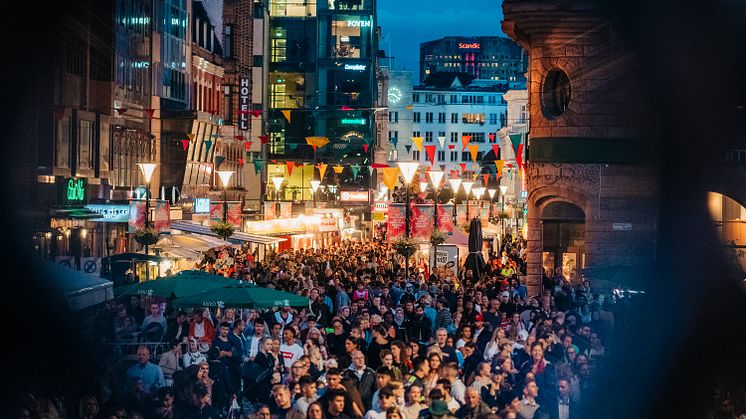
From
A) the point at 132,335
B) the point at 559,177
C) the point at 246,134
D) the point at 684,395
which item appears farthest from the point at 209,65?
the point at 684,395

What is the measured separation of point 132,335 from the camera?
2105cm

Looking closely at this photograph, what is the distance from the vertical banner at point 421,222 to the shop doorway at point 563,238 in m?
3.53

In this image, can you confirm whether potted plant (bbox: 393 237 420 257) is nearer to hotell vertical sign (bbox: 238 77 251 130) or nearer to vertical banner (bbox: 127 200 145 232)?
vertical banner (bbox: 127 200 145 232)

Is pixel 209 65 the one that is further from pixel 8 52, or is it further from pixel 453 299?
pixel 453 299

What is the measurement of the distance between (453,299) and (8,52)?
16887mm

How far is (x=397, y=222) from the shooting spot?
127 ft

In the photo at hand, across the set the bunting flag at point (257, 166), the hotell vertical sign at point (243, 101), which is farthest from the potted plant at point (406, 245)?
the bunting flag at point (257, 166)

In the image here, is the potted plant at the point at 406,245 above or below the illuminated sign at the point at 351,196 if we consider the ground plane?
below

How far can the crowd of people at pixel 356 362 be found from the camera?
13.4 m

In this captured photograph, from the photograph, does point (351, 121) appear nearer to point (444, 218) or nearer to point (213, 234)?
point (444, 218)

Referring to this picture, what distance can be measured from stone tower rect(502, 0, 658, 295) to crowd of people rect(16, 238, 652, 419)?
35.5 feet

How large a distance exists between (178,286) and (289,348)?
214 inches

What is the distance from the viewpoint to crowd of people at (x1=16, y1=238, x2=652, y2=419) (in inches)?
529

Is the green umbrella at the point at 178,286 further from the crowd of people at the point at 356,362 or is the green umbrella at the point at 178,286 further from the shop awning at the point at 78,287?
the shop awning at the point at 78,287
